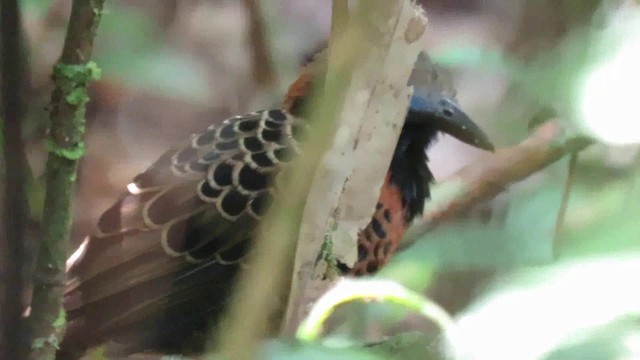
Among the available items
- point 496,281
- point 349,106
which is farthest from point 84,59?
point 496,281

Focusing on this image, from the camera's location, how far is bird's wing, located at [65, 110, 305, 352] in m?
0.52

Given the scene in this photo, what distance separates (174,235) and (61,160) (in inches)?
5.5

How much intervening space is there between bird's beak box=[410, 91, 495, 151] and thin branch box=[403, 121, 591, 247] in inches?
1.2

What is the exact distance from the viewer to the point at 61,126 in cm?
42

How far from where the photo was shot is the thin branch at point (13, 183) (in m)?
0.34

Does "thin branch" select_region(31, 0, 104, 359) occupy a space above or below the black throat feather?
below

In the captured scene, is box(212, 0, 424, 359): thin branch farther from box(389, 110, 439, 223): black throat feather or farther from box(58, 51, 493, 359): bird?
box(389, 110, 439, 223): black throat feather

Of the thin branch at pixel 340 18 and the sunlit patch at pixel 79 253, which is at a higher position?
the thin branch at pixel 340 18

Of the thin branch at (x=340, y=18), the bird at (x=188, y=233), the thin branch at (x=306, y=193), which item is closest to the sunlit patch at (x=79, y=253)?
the bird at (x=188, y=233)

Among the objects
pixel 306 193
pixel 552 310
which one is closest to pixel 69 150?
pixel 306 193

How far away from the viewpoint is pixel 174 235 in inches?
21.8

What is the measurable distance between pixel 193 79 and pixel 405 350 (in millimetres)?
226

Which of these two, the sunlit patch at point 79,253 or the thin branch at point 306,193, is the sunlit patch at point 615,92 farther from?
the sunlit patch at point 79,253

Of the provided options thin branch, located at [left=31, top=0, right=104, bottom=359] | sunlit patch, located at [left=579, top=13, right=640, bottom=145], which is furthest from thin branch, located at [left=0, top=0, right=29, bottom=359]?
sunlit patch, located at [left=579, top=13, right=640, bottom=145]
